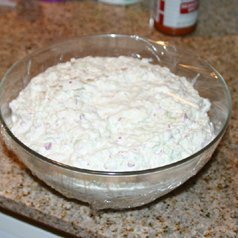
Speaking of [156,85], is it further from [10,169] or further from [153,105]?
[10,169]

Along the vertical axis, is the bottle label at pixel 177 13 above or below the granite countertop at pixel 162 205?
above

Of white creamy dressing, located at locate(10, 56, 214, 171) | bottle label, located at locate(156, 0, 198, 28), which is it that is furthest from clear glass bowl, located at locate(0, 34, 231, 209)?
bottle label, located at locate(156, 0, 198, 28)

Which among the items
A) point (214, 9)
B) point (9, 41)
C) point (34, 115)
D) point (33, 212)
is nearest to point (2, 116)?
point (34, 115)

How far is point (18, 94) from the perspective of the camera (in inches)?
35.5

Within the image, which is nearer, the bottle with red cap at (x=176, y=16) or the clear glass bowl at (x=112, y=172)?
the clear glass bowl at (x=112, y=172)

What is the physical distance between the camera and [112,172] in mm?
665

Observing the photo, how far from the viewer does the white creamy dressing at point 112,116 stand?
2.37 feet

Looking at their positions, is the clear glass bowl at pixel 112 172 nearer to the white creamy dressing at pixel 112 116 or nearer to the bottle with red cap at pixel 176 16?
the white creamy dressing at pixel 112 116

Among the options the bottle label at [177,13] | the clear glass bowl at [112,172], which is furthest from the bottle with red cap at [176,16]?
the clear glass bowl at [112,172]

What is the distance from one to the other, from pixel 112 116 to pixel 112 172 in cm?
13

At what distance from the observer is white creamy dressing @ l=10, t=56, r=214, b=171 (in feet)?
2.37

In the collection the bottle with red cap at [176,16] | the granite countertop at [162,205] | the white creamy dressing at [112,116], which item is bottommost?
the granite countertop at [162,205]

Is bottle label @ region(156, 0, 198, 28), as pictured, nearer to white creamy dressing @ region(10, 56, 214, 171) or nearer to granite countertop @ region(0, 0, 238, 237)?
granite countertop @ region(0, 0, 238, 237)

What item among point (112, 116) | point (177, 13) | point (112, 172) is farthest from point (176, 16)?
point (112, 172)
